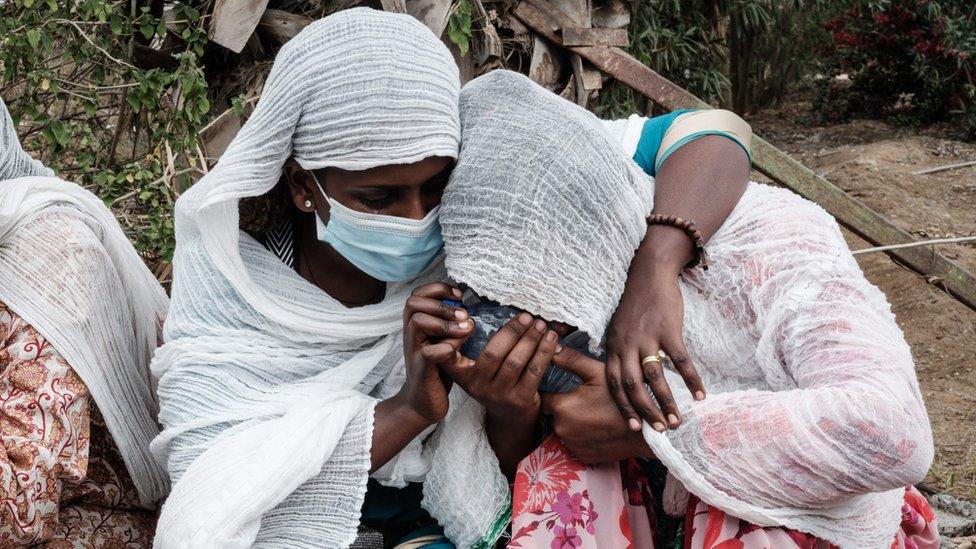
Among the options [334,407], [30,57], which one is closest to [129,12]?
[30,57]

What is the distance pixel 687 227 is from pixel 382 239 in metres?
0.62

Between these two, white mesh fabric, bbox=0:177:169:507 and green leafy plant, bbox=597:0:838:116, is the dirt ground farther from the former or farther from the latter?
white mesh fabric, bbox=0:177:169:507

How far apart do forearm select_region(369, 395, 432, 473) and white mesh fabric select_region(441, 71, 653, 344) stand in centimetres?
33

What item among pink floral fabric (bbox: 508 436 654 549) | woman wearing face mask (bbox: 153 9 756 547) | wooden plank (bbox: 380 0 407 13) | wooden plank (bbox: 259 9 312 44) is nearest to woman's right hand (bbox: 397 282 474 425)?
woman wearing face mask (bbox: 153 9 756 547)

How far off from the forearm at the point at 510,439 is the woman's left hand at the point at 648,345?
0.73ft

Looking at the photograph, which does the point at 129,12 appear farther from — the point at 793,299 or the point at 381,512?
the point at 793,299

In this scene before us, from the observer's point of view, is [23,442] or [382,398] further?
[382,398]

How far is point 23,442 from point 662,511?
135 centimetres

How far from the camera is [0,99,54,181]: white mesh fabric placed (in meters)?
2.24

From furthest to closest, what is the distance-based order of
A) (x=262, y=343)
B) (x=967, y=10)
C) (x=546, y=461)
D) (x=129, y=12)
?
1. (x=967, y=10)
2. (x=129, y=12)
3. (x=262, y=343)
4. (x=546, y=461)

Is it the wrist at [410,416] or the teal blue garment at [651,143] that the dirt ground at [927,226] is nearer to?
the teal blue garment at [651,143]

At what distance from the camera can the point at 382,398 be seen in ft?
7.52

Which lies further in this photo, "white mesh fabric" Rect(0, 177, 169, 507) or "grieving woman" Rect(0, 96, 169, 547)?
"white mesh fabric" Rect(0, 177, 169, 507)

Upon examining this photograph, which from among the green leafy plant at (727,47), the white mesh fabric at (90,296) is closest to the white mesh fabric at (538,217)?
the white mesh fabric at (90,296)
